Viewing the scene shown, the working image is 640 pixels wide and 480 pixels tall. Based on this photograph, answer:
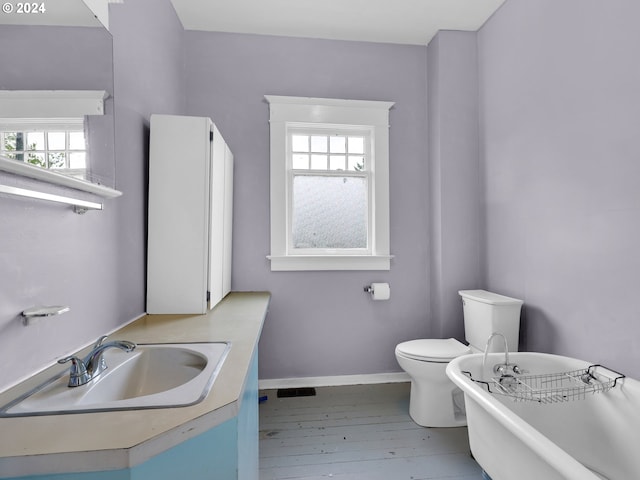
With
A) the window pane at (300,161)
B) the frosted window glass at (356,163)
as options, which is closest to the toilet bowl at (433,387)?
the frosted window glass at (356,163)

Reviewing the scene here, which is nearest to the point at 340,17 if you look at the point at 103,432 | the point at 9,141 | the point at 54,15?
the point at 54,15

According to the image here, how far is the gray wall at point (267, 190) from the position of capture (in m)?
2.58

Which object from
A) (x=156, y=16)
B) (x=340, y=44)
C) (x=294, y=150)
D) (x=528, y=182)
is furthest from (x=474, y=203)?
(x=156, y=16)

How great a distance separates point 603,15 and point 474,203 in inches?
51.0

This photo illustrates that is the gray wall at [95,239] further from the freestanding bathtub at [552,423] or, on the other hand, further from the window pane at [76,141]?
the freestanding bathtub at [552,423]

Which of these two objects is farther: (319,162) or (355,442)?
(319,162)

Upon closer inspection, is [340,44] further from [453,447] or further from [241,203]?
[453,447]

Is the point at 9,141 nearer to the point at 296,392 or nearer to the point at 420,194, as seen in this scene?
the point at 296,392

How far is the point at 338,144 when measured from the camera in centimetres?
275

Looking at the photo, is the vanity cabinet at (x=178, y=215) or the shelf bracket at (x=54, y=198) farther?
the vanity cabinet at (x=178, y=215)

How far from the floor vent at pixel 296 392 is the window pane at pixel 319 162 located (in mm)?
1734

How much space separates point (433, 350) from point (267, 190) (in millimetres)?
1646

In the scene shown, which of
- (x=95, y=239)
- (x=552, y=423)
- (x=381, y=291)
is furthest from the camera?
(x=381, y=291)

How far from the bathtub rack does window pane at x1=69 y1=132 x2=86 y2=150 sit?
175 cm
